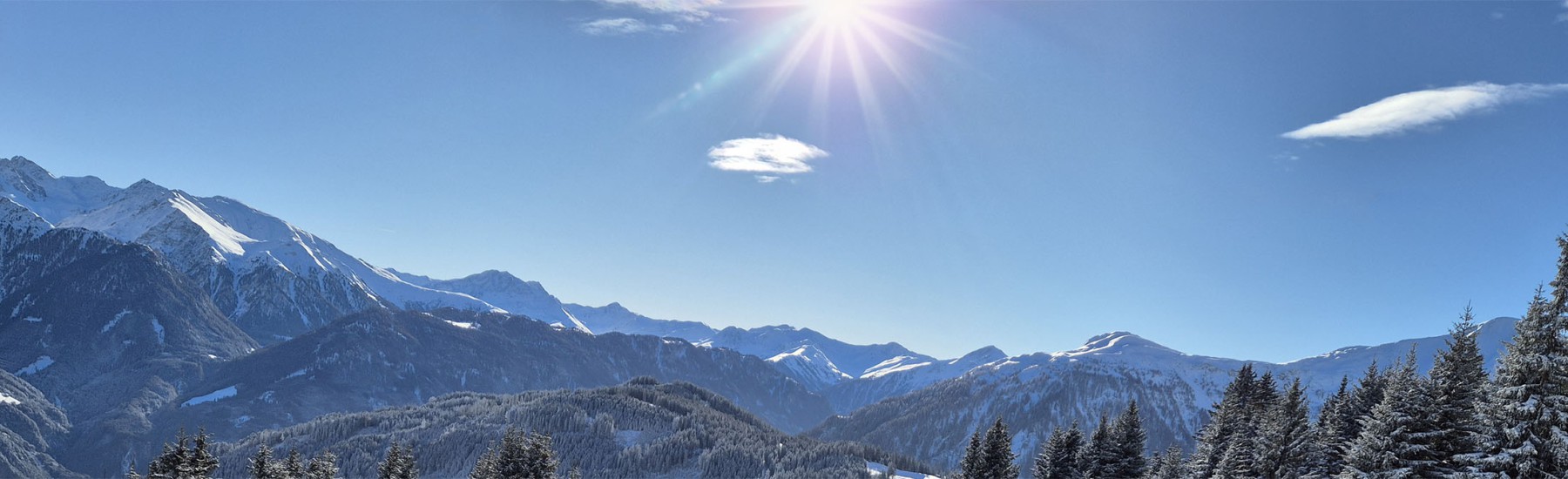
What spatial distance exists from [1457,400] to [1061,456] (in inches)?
1354

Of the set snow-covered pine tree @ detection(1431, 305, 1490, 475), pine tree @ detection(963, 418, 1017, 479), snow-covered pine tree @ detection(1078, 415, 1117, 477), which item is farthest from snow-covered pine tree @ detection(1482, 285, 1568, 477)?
pine tree @ detection(963, 418, 1017, 479)

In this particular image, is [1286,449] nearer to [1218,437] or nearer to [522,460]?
[1218,437]

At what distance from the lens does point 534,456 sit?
54594 millimetres

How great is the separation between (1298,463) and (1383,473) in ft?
49.1

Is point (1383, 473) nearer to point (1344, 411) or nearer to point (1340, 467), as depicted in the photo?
point (1340, 467)

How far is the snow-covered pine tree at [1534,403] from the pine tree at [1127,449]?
33.9 m

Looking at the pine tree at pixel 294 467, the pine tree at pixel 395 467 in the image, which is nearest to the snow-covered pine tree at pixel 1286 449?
the pine tree at pixel 395 467

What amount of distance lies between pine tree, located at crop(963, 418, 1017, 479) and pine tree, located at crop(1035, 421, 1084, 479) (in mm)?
2176

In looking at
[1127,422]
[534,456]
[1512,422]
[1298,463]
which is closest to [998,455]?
[1127,422]

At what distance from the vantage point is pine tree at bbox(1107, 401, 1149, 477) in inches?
2347

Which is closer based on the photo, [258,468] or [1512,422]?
[1512,422]

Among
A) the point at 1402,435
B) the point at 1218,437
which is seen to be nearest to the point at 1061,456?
the point at 1218,437

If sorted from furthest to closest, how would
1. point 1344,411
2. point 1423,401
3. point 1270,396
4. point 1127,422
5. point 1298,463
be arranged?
1. point 1270,396
2. point 1127,422
3. point 1344,411
4. point 1298,463
5. point 1423,401

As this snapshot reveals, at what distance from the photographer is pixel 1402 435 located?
99.5ft
